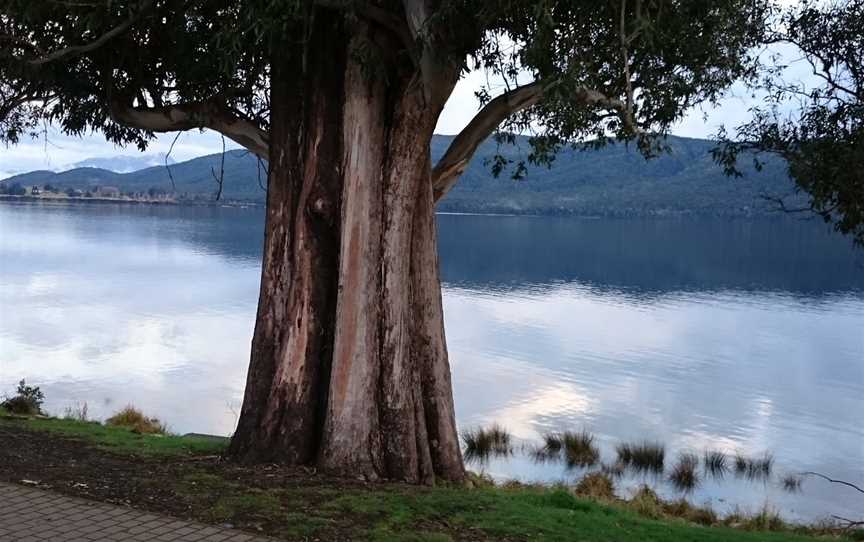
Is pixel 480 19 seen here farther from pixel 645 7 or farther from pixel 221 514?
pixel 221 514

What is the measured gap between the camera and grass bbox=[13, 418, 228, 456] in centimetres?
809

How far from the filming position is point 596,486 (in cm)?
1318

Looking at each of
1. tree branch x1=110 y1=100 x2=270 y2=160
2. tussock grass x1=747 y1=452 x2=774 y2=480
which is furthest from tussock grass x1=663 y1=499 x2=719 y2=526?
tree branch x1=110 y1=100 x2=270 y2=160

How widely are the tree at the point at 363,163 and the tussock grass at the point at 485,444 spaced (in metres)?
7.67

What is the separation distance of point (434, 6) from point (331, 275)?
85.2 inches

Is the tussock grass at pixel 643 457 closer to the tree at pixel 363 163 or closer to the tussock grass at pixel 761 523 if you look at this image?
the tussock grass at pixel 761 523

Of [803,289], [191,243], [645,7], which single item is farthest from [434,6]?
[191,243]

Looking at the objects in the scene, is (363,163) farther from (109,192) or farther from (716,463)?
(109,192)

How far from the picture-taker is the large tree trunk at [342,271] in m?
7.34

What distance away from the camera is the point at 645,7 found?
661 cm

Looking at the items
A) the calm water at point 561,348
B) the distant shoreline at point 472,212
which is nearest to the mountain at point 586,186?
the distant shoreline at point 472,212

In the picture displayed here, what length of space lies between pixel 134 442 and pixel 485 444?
851 centimetres

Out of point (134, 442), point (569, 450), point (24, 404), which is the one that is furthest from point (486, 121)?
point (569, 450)

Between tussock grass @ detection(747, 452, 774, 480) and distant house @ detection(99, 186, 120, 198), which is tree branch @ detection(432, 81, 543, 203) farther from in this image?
distant house @ detection(99, 186, 120, 198)
